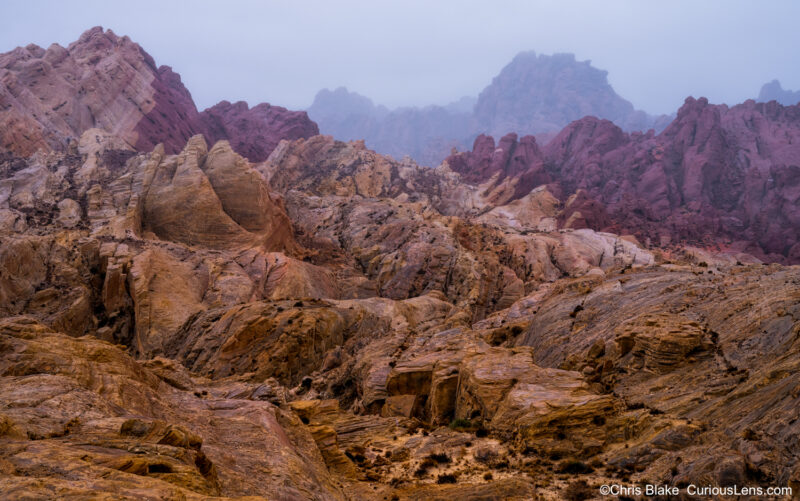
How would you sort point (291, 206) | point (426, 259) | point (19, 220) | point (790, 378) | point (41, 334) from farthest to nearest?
point (291, 206), point (426, 259), point (19, 220), point (41, 334), point (790, 378)

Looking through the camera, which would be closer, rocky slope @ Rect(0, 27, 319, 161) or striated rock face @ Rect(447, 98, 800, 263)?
rocky slope @ Rect(0, 27, 319, 161)

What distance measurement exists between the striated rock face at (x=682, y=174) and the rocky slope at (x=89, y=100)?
96234 millimetres

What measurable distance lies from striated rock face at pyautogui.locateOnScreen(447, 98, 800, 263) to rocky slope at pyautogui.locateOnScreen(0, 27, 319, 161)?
96.2 meters

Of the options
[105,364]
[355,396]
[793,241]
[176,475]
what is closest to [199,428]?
[105,364]

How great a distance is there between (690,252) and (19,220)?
118 metres

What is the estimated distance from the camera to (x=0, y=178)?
64625 mm

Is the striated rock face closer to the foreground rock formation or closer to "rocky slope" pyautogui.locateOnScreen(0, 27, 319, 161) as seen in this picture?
the foreground rock formation

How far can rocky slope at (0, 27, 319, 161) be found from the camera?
8988 cm

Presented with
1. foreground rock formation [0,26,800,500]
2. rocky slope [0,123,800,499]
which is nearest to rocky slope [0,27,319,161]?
foreground rock formation [0,26,800,500]

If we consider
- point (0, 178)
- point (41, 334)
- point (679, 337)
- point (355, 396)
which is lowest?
point (355, 396)

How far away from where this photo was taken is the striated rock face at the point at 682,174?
11600 centimetres

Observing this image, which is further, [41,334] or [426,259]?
[426,259]

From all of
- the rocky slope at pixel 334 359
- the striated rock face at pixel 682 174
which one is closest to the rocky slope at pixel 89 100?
the rocky slope at pixel 334 359

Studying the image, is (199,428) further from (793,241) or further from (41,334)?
(793,241)
